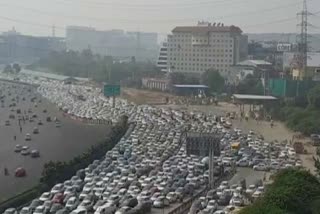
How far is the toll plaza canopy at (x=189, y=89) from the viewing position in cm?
3259

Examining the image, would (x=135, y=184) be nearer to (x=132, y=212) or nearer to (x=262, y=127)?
(x=132, y=212)

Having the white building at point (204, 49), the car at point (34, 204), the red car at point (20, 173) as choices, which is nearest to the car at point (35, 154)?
the red car at point (20, 173)

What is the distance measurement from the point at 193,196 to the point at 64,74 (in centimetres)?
4015

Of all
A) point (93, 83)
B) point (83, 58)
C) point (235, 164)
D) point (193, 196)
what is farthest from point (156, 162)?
point (83, 58)

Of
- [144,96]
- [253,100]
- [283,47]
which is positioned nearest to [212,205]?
[253,100]

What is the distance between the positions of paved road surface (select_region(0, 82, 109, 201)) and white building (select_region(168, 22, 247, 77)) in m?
17.9

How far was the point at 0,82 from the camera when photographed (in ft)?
147

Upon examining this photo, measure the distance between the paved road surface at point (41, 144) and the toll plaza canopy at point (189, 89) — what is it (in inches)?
360

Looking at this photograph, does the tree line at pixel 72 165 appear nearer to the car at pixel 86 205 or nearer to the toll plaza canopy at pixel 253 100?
the car at pixel 86 205

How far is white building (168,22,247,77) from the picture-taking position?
137 feet

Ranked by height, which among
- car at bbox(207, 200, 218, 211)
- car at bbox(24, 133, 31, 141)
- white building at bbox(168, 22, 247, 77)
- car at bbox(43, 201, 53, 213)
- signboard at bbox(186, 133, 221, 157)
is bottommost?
car at bbox(43, 201, 53, 213)

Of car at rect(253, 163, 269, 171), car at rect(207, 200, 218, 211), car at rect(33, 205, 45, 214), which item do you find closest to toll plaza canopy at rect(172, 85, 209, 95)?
car at rect(253, 163, 269, 171)

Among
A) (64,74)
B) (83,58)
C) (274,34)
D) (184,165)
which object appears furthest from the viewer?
(274,34)

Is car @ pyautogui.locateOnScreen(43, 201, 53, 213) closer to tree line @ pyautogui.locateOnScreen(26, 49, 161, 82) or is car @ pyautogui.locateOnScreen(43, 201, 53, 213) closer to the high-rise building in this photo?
tree line @ pyautogui.locateOnScreen(26, 49, 161, 82)
